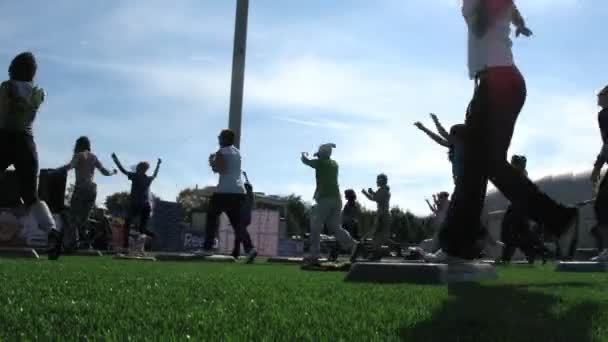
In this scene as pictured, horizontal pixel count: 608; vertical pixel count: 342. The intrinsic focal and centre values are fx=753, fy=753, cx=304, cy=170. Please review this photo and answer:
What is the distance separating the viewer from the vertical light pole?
2189 cm

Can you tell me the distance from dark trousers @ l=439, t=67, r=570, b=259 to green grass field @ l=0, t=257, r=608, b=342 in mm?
798

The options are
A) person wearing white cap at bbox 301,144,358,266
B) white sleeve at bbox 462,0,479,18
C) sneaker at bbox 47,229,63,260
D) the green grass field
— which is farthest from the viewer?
person wearing white cap at bbox 301,144,358,266

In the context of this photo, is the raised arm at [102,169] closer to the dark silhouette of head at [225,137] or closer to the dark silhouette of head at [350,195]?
the dark silhouette of head at [225,137]

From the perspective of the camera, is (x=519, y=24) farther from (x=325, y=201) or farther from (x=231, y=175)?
(x=231, y=175)

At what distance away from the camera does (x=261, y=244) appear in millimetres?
23812

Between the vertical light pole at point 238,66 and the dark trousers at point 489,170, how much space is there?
16.1 metres

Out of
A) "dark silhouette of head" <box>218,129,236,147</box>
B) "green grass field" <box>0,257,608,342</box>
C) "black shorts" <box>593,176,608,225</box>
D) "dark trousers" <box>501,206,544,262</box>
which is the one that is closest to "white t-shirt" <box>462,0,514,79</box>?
"green grass field" <box>0,257,608,342</box>

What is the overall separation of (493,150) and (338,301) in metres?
2.19

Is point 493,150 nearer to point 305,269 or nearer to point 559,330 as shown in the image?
point 559,330

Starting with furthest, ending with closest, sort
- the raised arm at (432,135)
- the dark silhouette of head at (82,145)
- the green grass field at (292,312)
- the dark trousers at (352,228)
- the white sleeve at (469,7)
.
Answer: the dark trousers at (352,228) < the dark silhouette of head at (82,145) < the raised arm at (432,135) < the white sleeve at (469,7) < the green grass field at (292,312)

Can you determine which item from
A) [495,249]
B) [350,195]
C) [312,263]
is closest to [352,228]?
[350,195]

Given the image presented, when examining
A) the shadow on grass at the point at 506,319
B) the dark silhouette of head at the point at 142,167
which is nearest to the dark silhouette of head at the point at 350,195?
the dark silhouette of head at the point at 142,167

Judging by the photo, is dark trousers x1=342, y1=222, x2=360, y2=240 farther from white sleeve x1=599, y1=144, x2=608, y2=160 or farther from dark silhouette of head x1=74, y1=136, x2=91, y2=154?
white sleeve x1=599, y1=144, x2=608, y2=160

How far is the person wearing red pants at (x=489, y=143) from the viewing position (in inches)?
211
